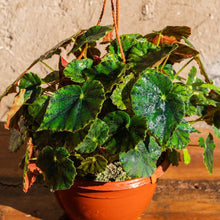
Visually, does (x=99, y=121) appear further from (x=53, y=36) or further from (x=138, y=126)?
(x=53, y=36)

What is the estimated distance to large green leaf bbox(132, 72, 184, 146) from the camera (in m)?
0.62

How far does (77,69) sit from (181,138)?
10.7 inches

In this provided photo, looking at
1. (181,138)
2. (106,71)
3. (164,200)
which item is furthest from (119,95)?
(164,200)

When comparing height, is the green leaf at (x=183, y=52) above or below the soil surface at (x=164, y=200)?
above

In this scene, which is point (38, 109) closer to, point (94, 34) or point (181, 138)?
point (94, 34)

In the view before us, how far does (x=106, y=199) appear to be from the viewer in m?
0.76

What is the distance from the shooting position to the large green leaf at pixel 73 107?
618mm

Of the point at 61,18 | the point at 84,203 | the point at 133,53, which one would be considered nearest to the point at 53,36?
the point at 61,18

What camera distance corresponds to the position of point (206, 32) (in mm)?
1448

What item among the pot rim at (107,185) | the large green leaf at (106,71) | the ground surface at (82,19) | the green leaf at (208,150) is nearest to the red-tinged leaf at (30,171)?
the pot rim at (107,185)

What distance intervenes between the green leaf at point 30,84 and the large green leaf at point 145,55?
217 mm

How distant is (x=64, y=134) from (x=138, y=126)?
165 mm

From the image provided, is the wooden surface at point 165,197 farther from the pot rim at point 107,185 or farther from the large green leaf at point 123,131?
the large green leaf at point 123,131

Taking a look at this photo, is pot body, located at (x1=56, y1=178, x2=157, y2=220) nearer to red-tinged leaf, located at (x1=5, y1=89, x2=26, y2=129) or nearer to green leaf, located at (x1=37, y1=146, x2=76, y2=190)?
green leaf, located at (x1=37, y1=146, x2=76, y2=190)
